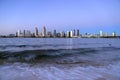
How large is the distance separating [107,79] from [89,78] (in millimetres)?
601

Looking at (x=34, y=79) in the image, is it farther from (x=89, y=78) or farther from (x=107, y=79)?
(x=107, y=79)

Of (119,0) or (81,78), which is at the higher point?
(119,0)

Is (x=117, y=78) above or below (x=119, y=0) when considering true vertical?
below

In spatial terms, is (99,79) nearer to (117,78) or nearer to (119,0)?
(117,78)

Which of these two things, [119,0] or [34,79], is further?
[119,0]

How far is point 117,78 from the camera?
248 inches

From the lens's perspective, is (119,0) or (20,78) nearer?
(20,78)

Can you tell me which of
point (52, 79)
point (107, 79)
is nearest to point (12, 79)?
point (52, 79)

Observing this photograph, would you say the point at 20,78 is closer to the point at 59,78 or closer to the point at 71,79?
the point at 59,78

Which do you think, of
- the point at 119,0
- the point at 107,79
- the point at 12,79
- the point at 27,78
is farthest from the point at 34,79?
the point at 119,0

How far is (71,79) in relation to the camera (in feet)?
20.1

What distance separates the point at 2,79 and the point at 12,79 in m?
0.33

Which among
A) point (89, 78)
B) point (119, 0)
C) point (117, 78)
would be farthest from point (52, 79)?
point (119, 0)

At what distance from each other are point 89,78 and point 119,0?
5611 millimetres
